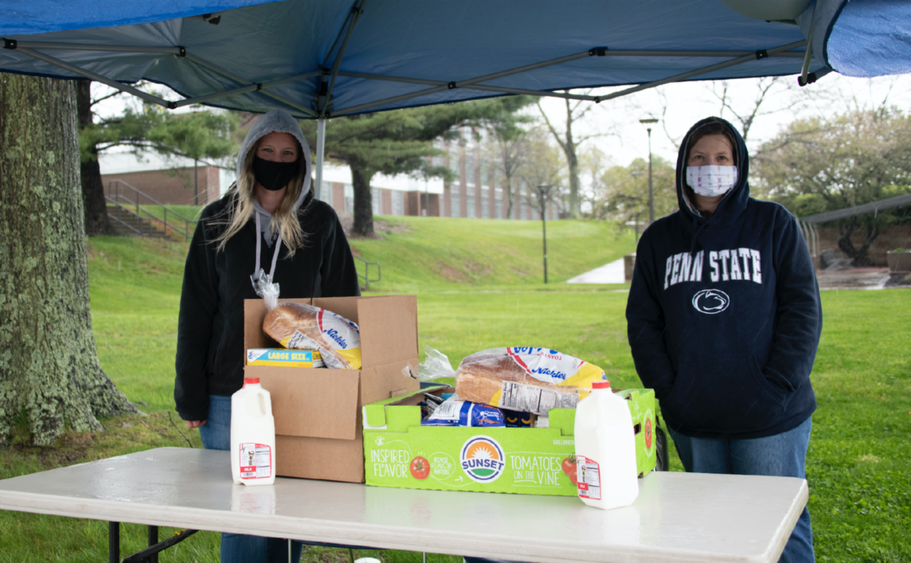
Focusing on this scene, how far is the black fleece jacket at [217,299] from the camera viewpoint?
94.3 inches

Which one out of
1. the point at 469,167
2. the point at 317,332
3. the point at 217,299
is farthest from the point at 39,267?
the point at 469,167

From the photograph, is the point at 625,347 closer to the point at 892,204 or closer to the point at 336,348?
the point at 892,204

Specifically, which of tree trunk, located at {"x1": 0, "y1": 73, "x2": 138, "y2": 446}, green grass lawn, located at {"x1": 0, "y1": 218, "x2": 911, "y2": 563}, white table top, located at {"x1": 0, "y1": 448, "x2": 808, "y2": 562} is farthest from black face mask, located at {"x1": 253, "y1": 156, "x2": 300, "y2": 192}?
tree trunk, located at {"x1": 0, "y1": 73, "x2": 138, "y2": 446}

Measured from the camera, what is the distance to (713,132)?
2.32 m

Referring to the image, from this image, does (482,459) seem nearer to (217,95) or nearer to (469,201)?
(217,95)

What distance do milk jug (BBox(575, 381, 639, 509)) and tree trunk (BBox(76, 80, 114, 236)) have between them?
16.9 metres

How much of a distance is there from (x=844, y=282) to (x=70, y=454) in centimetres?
1384

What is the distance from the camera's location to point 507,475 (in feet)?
5.42

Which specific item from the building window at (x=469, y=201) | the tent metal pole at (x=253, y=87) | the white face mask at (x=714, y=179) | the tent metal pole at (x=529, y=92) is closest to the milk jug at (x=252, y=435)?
the white face mask at (x=714, y=179)

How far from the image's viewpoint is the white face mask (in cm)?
227

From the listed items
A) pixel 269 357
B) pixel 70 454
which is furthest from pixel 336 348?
pixel 70 454

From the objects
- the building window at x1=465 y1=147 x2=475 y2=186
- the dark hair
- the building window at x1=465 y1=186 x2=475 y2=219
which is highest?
the building window at x1=465 y1=147 x2=475 y2=186

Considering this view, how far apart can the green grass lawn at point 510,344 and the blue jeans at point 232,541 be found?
115cm

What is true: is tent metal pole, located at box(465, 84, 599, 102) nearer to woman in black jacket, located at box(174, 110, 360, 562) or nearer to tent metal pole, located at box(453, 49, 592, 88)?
tent metal pole, located at box(453, 49, 592, 88)
